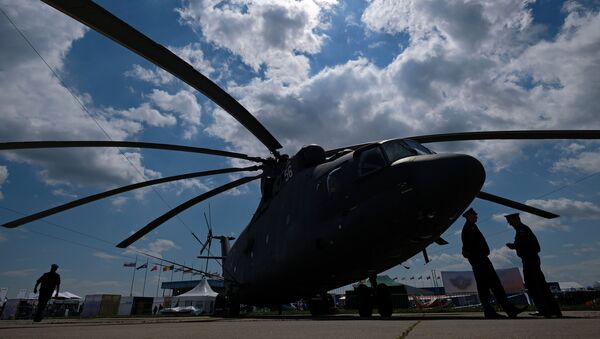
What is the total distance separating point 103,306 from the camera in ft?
94.3

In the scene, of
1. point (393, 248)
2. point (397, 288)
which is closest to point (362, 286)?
point (393, 248)

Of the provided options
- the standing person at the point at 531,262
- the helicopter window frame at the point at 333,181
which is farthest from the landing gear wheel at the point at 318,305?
the standing person at the point at 531,262

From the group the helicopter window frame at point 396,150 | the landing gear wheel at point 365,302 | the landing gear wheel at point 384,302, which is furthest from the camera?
the landing gear wheel at point 365,302

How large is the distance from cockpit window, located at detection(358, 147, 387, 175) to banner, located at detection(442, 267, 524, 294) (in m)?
37.2

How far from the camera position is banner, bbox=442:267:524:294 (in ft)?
129

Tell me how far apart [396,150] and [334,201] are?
1.79 meters

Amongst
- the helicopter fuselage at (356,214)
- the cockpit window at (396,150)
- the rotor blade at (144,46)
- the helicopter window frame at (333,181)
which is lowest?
the helicopter fuselage at (356,214)

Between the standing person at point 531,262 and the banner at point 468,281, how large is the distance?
1432 inches

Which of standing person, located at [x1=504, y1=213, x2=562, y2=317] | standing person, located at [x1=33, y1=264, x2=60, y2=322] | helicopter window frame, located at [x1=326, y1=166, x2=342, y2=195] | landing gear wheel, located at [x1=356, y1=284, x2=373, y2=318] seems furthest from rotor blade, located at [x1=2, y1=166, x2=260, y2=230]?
standing person, located at [x1=504, y1=213, x2=562, y2=317]

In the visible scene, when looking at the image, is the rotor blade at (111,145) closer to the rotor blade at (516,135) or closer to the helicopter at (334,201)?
the helicopter at (334,201)

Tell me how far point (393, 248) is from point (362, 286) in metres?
2.58

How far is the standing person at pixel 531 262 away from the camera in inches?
243

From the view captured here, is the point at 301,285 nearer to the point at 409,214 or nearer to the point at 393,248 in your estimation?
Answer: the point at 393,248

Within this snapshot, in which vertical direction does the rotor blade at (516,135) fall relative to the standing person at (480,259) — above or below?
above
